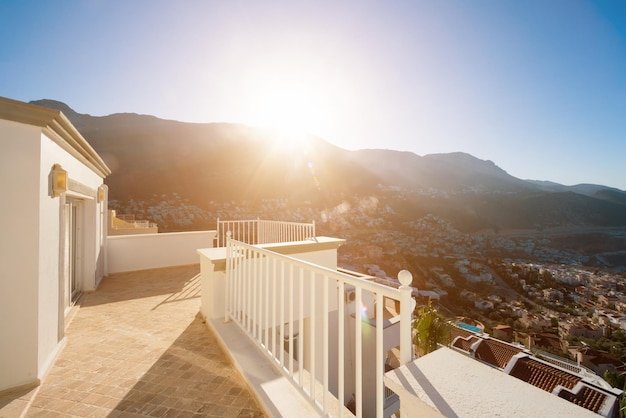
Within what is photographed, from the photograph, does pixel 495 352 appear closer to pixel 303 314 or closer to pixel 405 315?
pixel 303 314

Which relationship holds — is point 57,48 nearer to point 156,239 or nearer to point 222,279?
point 156,239

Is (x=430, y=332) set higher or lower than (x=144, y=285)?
lower

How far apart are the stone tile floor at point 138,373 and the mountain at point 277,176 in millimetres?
21782

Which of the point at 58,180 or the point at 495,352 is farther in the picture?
the point at 495,352

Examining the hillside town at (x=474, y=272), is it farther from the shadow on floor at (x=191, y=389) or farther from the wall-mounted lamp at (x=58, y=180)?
the shadow on floor at (x=191, y=389)

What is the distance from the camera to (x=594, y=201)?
82.8 meters

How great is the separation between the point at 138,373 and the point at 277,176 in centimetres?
4078

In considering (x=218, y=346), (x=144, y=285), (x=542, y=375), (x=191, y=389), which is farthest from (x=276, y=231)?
(x=542, y=375)

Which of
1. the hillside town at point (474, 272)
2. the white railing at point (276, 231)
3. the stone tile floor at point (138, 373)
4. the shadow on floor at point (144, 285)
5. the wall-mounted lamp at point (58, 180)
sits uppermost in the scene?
the wall-mounted lamp at point (58, 180)

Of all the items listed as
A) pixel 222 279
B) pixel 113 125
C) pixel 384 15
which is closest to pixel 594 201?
pixel 384 15

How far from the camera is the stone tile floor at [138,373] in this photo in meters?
2.12

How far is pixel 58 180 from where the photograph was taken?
9.34 feet

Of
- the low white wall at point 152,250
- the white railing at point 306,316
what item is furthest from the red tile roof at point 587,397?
the low white wall at point 152,250

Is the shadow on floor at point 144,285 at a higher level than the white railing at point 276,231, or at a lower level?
lower
